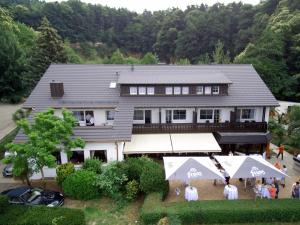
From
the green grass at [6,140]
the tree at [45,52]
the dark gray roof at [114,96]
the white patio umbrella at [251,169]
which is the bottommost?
the green grass at [6,140]

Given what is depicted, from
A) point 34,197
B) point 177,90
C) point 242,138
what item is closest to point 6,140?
point 34,197

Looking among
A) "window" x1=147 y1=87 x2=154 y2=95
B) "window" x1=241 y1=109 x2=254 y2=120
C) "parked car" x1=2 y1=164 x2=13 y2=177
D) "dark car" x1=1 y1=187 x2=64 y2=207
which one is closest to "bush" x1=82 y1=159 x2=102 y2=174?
"dark car" x1=1 y1=187 x2=64 y2=207

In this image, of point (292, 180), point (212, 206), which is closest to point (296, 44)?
point (292, 180)

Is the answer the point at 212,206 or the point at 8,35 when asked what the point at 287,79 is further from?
the point at 8,35

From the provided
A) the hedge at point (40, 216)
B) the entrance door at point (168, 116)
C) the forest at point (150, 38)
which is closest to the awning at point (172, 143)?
the entrance door at point (168, 116)

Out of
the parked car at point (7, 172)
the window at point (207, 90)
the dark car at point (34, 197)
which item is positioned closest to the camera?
the dark car at point (34, 197)

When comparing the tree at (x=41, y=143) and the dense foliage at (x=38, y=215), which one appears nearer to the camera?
the dense foliage at (x=38, y=215)

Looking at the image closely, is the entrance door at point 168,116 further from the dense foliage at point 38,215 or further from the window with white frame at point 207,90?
the dense foliage at point 38,215
